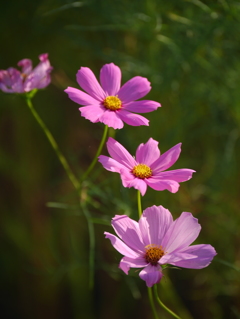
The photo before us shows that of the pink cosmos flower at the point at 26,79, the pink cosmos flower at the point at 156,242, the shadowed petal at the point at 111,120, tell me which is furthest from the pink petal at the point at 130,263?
the pink cosmos flower at the point at 26,79

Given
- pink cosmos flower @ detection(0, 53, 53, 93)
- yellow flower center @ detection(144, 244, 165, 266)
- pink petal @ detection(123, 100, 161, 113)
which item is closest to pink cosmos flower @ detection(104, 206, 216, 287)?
yellow flower center @ detection(144, 244, 165, 266)

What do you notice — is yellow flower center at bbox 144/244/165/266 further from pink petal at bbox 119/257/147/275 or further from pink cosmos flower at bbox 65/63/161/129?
pink cosmos flower at bbox 65/63/161/129

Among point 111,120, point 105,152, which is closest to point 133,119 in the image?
point 111,120

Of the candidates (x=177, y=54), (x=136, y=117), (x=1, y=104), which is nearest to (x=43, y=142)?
(x=1, y=104)

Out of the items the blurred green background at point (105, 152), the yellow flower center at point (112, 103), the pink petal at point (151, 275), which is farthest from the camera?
the blurred green background at point (105, 152)

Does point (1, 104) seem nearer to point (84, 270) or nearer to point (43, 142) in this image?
point (43, 142)

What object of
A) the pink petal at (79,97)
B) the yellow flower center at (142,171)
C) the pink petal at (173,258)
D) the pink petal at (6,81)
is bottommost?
the pink petal at (173,258)

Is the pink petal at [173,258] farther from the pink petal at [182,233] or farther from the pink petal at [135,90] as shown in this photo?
the pink petal at [135,90]
